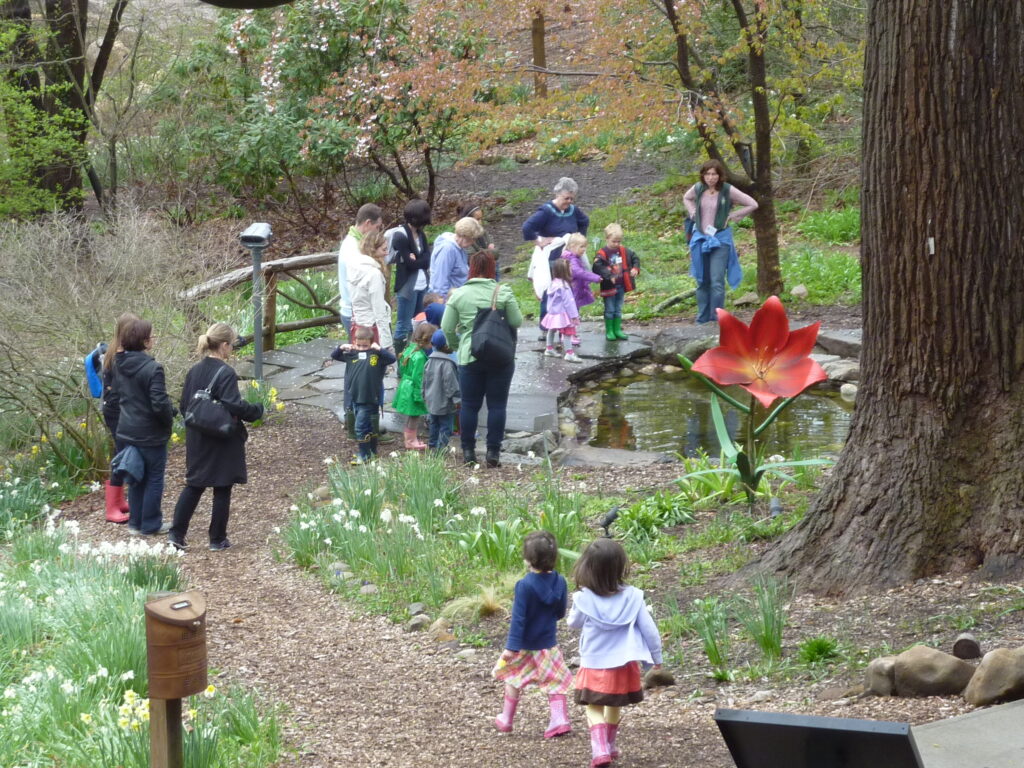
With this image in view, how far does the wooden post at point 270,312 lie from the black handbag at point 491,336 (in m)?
4.08

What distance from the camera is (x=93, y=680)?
4750mm

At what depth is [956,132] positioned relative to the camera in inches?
203

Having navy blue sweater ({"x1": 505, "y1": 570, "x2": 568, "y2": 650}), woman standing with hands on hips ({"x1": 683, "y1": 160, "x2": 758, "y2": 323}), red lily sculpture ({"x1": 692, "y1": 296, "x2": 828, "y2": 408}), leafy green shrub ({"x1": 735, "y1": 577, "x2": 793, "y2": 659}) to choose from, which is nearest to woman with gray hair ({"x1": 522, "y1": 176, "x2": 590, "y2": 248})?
woman standing with hands on hips ({"x1": 683, "y1": 160, "x2": 758, "y2": 323})

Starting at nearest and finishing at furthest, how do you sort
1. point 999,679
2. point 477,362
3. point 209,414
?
point 999,679 → point 209,414 → point 477,362

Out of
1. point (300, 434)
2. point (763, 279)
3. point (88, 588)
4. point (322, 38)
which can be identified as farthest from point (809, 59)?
point (88, 588)

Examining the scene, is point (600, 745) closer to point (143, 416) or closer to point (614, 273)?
point (143, 416)

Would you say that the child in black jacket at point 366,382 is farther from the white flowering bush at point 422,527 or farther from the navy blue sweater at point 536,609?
the navy blue sweater at point 536,609

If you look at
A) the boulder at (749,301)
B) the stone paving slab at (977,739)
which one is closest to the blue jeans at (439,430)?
the boulder at (749,301)

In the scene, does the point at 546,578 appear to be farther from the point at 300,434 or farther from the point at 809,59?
the point at 809,59

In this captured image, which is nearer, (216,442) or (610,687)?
(610,687)

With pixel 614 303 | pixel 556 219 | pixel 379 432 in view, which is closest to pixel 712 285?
pixel 614 303

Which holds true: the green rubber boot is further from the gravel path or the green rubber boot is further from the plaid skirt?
the plaid skirt

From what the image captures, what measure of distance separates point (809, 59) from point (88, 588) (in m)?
13.2

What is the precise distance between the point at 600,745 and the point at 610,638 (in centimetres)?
37
